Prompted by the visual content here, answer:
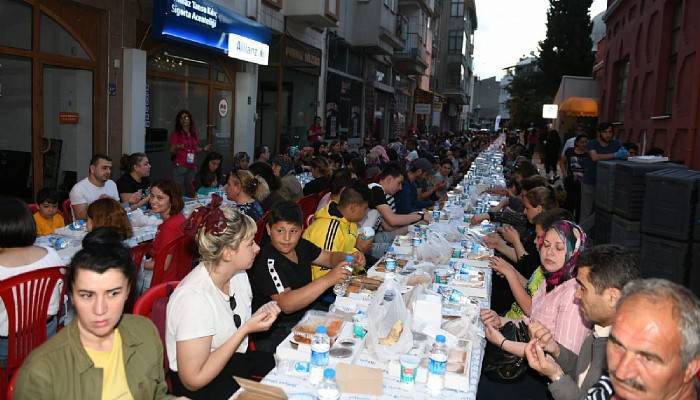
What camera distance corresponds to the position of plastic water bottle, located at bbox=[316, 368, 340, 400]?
2701 mm

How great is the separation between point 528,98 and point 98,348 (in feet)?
143

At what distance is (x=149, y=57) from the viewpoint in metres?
11.4

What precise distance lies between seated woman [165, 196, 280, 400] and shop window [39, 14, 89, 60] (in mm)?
7400

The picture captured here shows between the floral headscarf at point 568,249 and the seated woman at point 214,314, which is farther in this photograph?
the floral headscarf at point 568,249

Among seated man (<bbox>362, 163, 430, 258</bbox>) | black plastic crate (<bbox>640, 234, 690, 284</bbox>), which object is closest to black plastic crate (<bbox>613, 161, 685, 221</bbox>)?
black plastic crate (<bbox>640, 234, 690, 284</bbox>)

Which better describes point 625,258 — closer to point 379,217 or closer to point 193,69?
point 379,217

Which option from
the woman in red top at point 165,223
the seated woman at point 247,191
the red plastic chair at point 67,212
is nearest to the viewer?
the woman in red top at point 165,223

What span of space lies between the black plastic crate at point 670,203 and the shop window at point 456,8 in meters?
52.2

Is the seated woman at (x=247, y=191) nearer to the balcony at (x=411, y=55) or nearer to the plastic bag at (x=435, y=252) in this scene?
the plastic bag at (x=435, y=252)

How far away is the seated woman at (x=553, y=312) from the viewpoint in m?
3.52

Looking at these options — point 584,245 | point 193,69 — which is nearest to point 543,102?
point 193,69

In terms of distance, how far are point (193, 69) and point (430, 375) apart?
1174cm

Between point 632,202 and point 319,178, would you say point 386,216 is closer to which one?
point 319,178

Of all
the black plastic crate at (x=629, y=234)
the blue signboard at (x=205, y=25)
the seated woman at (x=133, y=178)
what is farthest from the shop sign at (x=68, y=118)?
the black plastic crate at (x=629, y=234)
